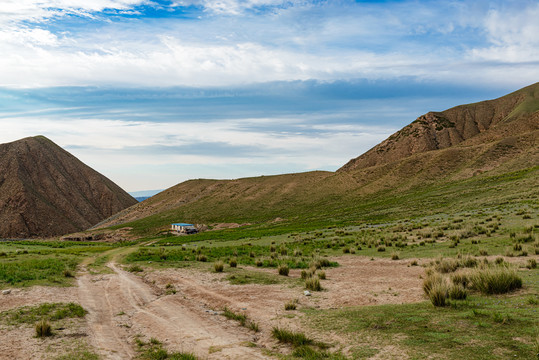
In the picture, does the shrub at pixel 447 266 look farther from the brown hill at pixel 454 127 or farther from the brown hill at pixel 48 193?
the brown hill at pixel 48 193

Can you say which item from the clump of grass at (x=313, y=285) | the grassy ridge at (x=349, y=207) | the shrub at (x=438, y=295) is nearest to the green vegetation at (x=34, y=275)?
the clump of grass at (x=313, y=285)

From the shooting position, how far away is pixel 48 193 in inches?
6142

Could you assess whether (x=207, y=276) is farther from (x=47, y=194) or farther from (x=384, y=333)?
(x=47, y=194)

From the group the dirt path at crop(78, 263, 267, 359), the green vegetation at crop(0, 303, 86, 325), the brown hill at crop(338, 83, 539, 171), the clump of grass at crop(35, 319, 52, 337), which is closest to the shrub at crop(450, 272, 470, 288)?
the dirt path at crop(78, 263, 267, 359)

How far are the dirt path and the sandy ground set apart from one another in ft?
0.09

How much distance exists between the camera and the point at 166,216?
129 meters

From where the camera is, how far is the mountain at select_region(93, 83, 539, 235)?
248ft

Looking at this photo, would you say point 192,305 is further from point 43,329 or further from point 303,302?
point 43,329

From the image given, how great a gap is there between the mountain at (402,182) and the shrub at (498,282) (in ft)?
146

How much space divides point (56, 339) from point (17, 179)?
568 ft


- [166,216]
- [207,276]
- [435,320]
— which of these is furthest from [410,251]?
[166,216]

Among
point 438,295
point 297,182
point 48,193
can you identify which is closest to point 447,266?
point 438,295

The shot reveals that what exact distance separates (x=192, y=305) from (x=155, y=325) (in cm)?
275

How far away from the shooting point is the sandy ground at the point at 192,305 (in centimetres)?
1011
